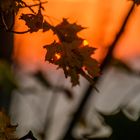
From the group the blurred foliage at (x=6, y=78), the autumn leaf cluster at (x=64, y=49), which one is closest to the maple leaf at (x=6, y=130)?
the autumn leaf cluster at (x=64, y=49)

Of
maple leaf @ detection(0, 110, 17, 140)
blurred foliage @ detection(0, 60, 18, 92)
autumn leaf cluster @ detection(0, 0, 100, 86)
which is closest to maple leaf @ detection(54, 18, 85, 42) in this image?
autumn leaf cluster @ detection(0, 0, 100, 86)

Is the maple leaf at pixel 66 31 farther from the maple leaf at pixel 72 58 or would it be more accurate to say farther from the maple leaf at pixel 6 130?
the maple leaf at pixel 6 130

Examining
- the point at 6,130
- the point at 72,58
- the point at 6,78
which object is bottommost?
the point at 6,78

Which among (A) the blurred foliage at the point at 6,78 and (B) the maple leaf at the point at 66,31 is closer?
(B) the maple leaf at the point at 66,31

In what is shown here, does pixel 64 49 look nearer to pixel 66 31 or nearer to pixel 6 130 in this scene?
pixel 66 31

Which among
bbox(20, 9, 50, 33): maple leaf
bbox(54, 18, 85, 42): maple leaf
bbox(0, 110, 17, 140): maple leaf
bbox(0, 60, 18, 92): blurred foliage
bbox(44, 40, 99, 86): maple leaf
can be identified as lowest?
bbox(0, 60, 18, 92): blurred foliage

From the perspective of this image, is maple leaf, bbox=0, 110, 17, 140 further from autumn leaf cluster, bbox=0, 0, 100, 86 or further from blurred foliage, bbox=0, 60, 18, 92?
blurred foliage, bbox=0, 60, 18, 92

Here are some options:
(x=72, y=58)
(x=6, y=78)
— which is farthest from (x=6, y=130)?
(x=6, y=78)

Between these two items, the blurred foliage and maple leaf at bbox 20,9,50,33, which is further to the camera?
the blurred foliage

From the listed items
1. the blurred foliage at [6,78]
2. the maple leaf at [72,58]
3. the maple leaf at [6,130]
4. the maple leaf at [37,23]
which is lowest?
the blurred foliage at [6,78]
